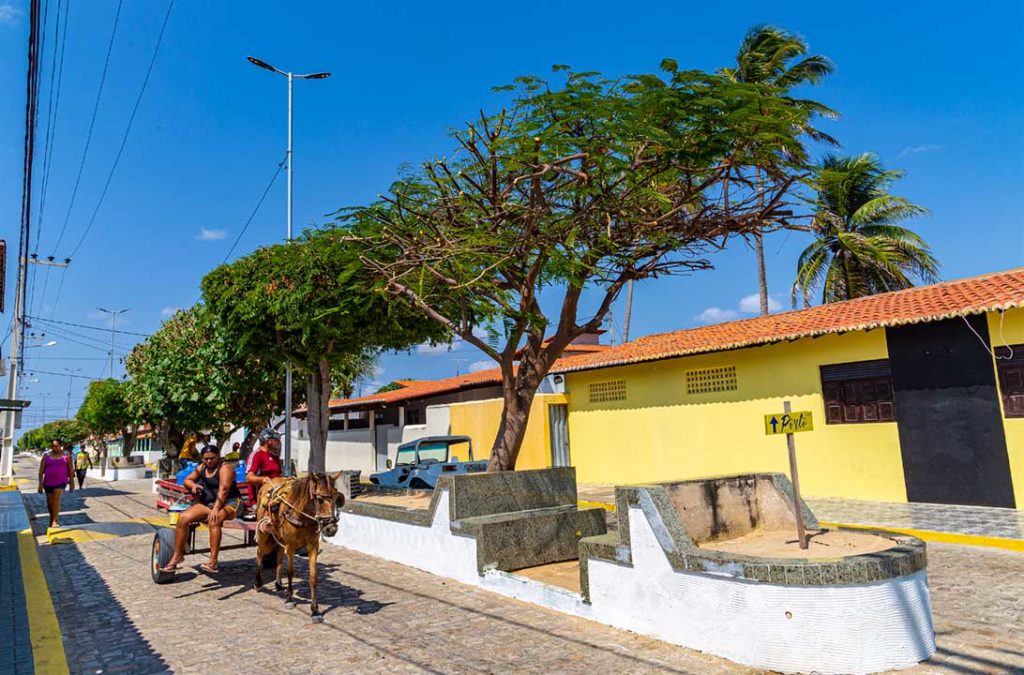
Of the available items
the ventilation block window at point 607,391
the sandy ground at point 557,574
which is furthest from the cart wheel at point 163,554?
the ventilation block window at point 607,391

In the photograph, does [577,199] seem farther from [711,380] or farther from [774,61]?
[774,61]

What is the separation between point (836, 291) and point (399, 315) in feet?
54.4

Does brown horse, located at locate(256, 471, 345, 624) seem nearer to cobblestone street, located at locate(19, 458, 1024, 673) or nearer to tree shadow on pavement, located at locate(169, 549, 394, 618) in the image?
tree shadow on pavement, located at locate(169, 549, 394, 618)

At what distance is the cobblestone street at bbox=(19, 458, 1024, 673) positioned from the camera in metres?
5.29

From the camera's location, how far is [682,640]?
5.48m

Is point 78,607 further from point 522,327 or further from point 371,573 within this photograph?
point 522,327

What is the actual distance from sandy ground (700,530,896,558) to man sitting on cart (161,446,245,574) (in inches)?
222

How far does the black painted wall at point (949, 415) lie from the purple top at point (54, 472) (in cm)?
1764

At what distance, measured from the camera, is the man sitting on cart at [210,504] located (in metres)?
7.99

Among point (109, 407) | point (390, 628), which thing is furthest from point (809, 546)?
point (109, 407)

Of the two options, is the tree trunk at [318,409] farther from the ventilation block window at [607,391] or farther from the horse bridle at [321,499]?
the horse bridle at [321,499]

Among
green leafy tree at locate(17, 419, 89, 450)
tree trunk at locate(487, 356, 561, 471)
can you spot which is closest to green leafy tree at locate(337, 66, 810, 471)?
tree trunk at locate(487, 356, 561, 471)

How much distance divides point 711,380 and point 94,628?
44.8 ft

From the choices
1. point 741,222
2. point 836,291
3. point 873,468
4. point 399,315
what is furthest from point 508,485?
point 836,291
